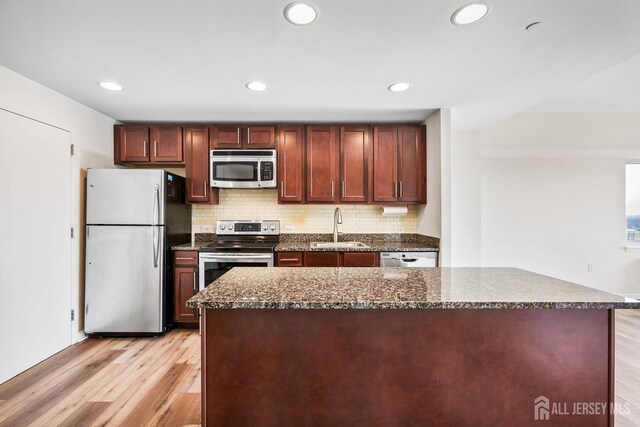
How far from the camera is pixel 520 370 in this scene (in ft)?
4.29

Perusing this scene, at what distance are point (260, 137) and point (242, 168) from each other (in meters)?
0.42

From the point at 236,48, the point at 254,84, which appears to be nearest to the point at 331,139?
the point at 254,84

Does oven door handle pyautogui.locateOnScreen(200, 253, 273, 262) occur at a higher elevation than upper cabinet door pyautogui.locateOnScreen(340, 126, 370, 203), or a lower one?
lower

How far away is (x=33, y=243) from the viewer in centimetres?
244

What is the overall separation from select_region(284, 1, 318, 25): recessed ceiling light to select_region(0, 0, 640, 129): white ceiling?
0.04 meters

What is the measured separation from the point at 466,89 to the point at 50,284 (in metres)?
4.01

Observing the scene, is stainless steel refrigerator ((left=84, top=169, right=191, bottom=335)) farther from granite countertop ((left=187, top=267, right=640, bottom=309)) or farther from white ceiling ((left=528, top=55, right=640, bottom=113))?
white ceiling ((left=528, top=55, right=640, bottom=113))

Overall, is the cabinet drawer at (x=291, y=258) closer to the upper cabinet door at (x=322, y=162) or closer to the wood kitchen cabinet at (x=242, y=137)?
the upper cabinet door at (x=322, y=162)

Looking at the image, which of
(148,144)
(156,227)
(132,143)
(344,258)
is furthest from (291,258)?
(132,143)

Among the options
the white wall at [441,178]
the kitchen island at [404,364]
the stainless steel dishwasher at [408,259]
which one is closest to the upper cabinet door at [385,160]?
the white wall at [441,178]

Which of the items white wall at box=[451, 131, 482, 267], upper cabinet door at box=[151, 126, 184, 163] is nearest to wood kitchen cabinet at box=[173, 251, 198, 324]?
upper cabinet door at box=[151, 126, 184, 163]

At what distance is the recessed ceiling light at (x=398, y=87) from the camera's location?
2492 mm

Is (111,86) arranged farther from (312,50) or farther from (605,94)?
(605,94)

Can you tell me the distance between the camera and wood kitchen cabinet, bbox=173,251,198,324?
319cm
